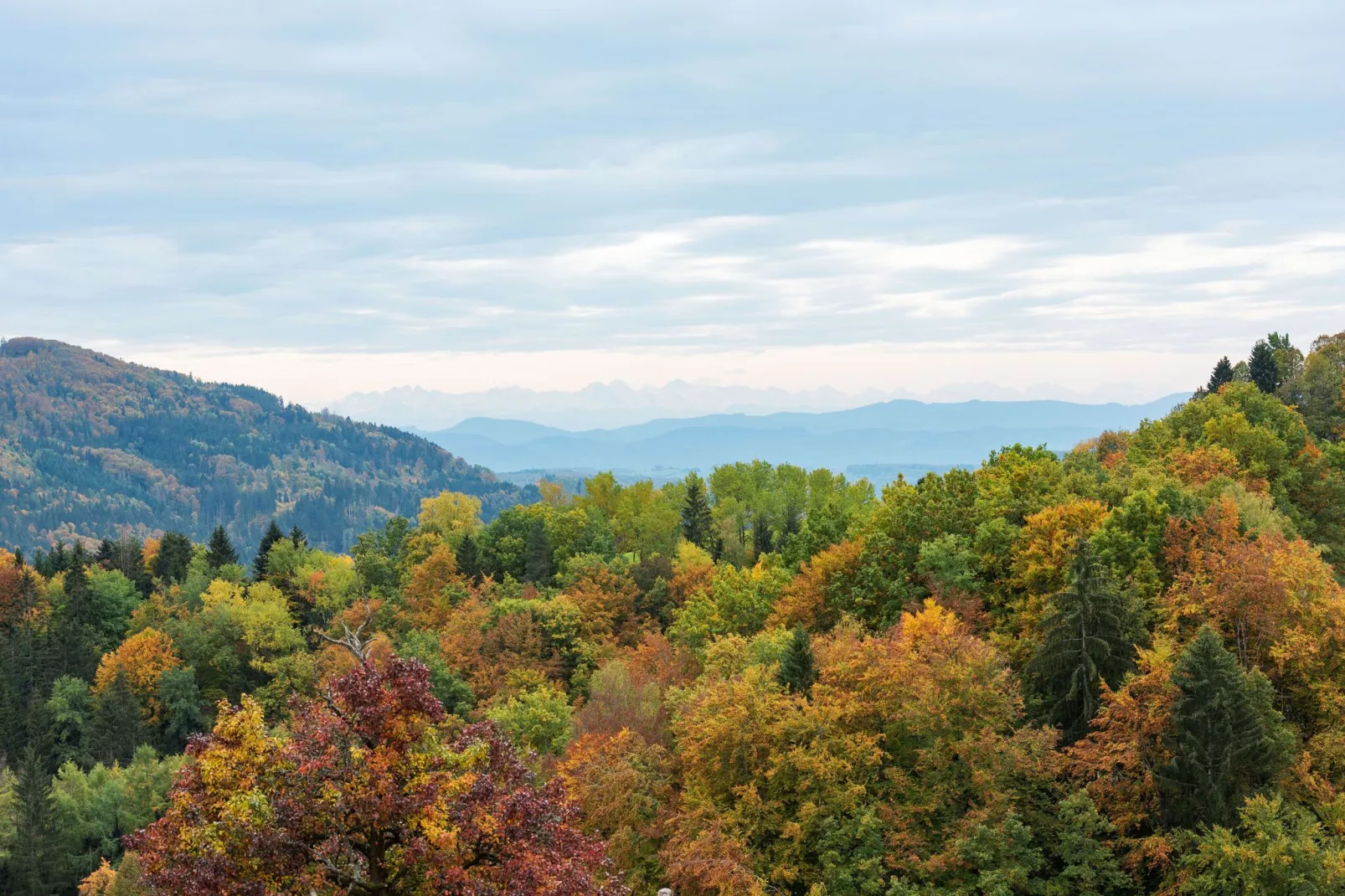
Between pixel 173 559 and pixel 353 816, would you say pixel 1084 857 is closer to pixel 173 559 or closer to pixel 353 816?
pixel 353 816

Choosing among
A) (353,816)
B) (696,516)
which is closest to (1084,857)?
(353,816)

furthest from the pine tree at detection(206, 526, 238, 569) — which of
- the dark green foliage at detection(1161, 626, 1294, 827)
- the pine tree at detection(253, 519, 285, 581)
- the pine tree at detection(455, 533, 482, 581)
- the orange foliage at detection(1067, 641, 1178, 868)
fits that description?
the dark green foliage at detection(1161, 626, 1294, 827)

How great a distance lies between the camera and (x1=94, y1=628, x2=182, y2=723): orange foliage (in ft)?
318

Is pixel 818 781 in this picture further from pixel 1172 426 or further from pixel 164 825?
pixel 1172 426

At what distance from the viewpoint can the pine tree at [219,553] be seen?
126812mm

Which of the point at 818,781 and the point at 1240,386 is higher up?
the point at 1240,386

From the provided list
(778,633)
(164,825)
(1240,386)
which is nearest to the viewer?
(164,825)

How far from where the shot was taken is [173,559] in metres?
130

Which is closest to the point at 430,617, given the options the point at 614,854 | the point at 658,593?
the point at 658,593

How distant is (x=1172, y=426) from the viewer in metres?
79.4

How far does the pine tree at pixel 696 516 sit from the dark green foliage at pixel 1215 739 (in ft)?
232

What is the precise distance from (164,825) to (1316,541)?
64.4 metres

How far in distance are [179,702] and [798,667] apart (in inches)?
2866

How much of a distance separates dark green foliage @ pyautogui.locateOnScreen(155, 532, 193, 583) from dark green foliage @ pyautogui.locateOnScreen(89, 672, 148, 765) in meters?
34.2
